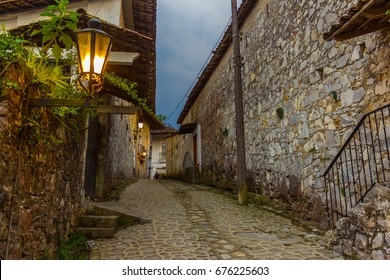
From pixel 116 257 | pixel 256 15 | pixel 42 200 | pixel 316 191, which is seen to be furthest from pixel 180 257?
pixel 256 15

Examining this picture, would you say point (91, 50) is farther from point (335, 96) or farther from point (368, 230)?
point (335, 96)

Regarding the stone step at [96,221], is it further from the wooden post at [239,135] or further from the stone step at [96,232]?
the wooden post at [239,135]

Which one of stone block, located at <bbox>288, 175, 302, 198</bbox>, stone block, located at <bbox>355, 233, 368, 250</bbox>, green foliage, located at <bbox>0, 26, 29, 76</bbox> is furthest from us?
stone block, located at <bbox>288, 175, 302, 198</bbox>

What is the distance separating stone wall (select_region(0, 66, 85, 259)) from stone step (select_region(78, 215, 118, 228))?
0.61 meters

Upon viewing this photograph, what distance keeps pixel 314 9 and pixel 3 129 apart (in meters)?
5.63

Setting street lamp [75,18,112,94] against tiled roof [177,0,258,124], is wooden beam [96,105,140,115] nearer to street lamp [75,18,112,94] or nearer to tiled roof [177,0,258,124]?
street lamp [75,18,112,94]

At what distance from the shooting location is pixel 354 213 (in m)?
3.32

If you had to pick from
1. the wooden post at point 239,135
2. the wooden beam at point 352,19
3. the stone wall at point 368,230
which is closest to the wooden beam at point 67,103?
the wooden beam at point 352,19

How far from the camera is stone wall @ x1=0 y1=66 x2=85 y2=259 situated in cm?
219

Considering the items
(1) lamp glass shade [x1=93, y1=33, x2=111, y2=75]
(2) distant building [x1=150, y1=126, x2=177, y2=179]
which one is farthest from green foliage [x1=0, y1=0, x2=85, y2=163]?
(2) distant building [x1=150, y1=126, x2=177, y2=179]

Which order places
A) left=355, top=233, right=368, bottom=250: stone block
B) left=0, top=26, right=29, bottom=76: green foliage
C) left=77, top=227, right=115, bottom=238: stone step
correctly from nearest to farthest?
left=0, top=26, right=29, bottom=76: green foliage, left=355, top=233, right=368, bottom=250: stone block, left=77, top=227, right=115, bottom=238: stone step

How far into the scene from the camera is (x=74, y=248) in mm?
3744

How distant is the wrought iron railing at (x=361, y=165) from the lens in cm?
367

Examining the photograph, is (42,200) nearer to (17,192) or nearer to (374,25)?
(17,192)
